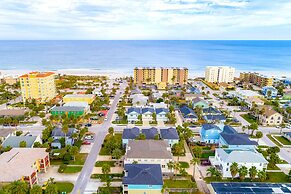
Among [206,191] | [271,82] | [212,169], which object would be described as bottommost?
[206,191]

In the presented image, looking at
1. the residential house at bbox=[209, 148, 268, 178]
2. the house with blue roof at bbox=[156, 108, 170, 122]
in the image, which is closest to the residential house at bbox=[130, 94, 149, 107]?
the house with blue roof at bbox=[156, 108, 170, 122]

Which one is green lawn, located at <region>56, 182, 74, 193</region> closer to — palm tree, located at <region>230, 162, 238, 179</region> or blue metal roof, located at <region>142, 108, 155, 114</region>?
palm tree, located at <region>230, 162, 238, 179</region>

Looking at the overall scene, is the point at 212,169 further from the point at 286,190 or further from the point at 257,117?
the point at 257,117

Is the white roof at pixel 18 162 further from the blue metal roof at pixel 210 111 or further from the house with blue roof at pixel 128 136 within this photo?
the blue metal roof at pixel 210 111

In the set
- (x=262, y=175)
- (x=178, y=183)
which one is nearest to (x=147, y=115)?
(x=178, y=183)

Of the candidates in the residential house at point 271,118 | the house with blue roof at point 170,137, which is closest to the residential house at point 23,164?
the house with blue roof at point 170,137

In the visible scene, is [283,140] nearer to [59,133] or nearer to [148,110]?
[148,110]

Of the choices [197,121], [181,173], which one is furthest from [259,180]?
[197,121]
